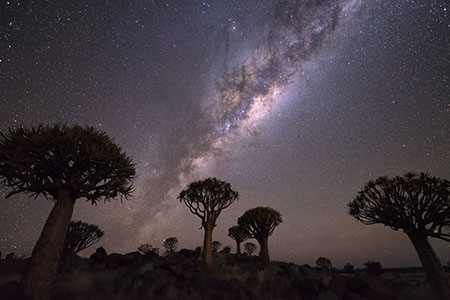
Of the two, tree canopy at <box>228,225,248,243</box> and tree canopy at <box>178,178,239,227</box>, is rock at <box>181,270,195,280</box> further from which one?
tree canopy at <box>228,225,248,243</box>

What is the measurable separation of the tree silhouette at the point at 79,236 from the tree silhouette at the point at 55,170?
13.7 m

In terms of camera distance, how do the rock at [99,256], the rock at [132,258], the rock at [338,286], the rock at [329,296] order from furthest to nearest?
1. the rock at [99,256]
2. the rock at [132,258]
3. the rock at [338,286]
4. the rock at [329,296]

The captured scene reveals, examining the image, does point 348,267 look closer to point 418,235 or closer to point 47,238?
point 418,235

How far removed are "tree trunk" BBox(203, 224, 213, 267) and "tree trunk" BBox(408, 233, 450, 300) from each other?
10.8 m

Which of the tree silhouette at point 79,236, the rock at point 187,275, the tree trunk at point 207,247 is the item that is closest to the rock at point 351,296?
the rock at point 187,275

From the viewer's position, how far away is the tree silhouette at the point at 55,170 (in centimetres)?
605

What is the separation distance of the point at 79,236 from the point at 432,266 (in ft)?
79.4

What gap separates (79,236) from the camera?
60.5 ft

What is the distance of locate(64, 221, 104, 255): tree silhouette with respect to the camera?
686 inches

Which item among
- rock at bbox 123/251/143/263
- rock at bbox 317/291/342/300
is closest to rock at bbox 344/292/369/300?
rock at bbox 317/291/342/300

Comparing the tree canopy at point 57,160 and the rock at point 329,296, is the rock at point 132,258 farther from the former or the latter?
the rock at point 329,296

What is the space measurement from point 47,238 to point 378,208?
1414cm

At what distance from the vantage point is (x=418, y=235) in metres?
9.60

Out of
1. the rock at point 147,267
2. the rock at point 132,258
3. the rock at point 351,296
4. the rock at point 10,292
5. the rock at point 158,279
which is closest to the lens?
the rock at point 10,292
